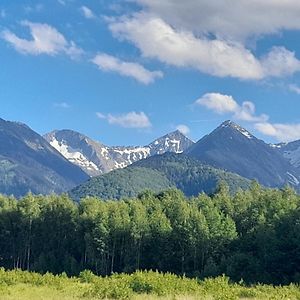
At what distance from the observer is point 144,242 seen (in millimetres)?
95938

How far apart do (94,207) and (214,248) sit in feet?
100

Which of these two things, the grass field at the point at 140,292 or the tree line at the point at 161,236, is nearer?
the grass field at the point at 140,292

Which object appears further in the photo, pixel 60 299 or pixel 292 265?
pixel 292 265

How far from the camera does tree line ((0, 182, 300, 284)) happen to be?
2963 inches

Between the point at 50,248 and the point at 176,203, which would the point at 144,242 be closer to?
the point at 176,203

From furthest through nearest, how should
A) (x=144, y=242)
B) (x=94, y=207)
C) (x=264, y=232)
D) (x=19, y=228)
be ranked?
1. (x=19, y=228)
2. (x=94, y=207)
3. (x=144, y=242)
4. (x=264, y=232)

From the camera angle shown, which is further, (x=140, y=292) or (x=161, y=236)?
(x=161, y=236)

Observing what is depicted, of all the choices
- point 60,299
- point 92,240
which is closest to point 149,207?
point 92,240

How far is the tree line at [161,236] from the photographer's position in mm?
75250

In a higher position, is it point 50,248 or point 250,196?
point 250,196

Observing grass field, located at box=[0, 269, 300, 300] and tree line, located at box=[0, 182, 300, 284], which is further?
tree line, located at box=[0, 182, 300, 284]

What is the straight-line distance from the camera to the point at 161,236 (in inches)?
3659

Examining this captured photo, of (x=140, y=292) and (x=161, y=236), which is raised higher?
(x=161, y=236)

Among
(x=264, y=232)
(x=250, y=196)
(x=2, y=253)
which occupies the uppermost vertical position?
(x=250, y=196)
